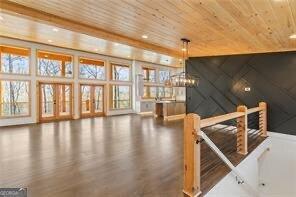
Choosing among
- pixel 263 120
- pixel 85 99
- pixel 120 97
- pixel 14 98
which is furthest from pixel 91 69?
pixel 263 120

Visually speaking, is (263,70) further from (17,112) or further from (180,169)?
(17,112)

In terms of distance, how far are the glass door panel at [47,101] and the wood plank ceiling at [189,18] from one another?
5435mm

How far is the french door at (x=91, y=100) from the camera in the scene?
11.6m

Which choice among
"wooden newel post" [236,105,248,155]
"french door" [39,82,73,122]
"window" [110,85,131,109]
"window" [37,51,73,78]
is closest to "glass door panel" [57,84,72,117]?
"french door" [39,82,73,122]

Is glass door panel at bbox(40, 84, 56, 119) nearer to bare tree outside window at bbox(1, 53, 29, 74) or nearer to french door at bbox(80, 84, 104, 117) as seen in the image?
bare tree outside window at bbox(1, 53, 29, 74)

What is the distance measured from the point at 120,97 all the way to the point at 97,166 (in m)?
9.47

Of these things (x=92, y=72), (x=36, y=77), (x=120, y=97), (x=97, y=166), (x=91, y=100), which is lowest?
(x=97, y=166)

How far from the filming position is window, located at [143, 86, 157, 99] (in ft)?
48.8

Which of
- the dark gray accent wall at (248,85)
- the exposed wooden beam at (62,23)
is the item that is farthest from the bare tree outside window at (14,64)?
the dark gray accent wall at (248,85)

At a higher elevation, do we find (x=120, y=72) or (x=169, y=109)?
(x=120, y=72)

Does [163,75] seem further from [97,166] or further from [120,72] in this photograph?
[97,166]

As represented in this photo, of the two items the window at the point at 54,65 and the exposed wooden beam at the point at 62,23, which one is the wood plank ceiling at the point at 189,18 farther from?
the window at the point at 54,65

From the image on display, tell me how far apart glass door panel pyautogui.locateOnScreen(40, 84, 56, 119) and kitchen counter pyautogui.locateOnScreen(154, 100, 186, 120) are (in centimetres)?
500

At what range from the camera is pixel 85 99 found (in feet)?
38.8
